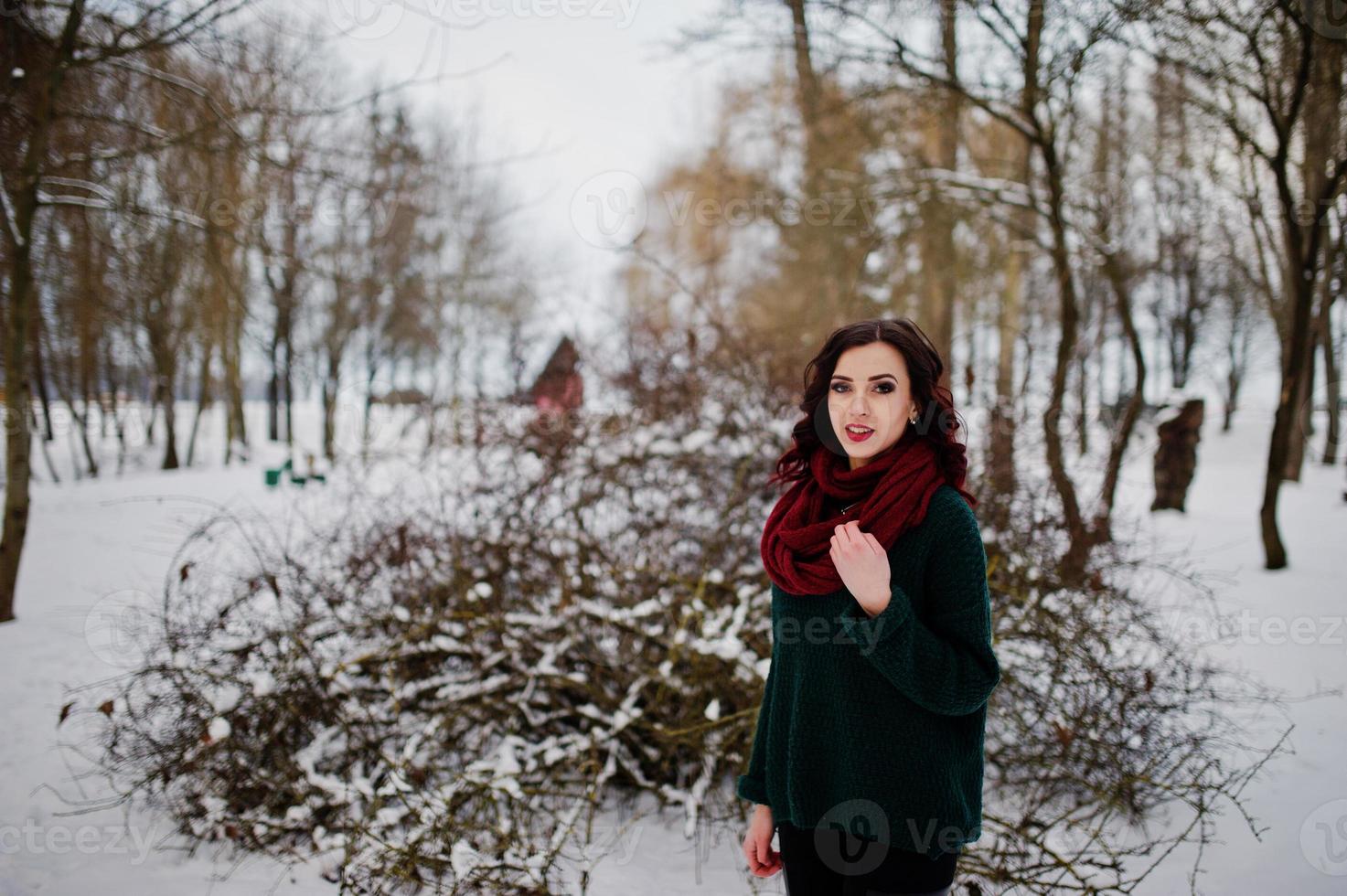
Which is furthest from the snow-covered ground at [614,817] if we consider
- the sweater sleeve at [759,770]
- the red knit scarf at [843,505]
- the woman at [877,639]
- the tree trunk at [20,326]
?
the red knit scarf at [843,505]

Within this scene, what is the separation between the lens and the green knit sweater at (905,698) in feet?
4.61

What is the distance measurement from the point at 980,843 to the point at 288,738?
10.9 ft

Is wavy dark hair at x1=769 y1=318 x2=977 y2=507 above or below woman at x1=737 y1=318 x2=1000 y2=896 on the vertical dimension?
above

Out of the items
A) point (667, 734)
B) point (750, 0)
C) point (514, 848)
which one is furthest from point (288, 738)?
point (750, 0)

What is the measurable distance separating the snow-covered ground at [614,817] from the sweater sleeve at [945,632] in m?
1.97

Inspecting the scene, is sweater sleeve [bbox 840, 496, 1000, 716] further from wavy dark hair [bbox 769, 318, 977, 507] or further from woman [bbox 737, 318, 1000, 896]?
wavy dark hair [bbox 769, 318, 977, 507]

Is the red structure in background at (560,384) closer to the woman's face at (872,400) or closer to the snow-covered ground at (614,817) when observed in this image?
the snow-covered ground at (614,817)

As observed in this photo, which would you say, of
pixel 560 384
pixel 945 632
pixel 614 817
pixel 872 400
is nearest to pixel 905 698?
pixel 945 632

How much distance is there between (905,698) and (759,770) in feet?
1.60

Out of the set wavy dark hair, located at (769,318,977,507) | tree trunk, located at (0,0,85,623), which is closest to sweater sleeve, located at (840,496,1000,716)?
wavy dark hair, located at (769,318,977,507)

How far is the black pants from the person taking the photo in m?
1.52

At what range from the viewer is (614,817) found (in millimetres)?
3539

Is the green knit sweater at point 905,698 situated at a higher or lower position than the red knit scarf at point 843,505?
lower

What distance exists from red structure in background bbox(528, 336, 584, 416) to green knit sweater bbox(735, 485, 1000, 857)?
3.35m
